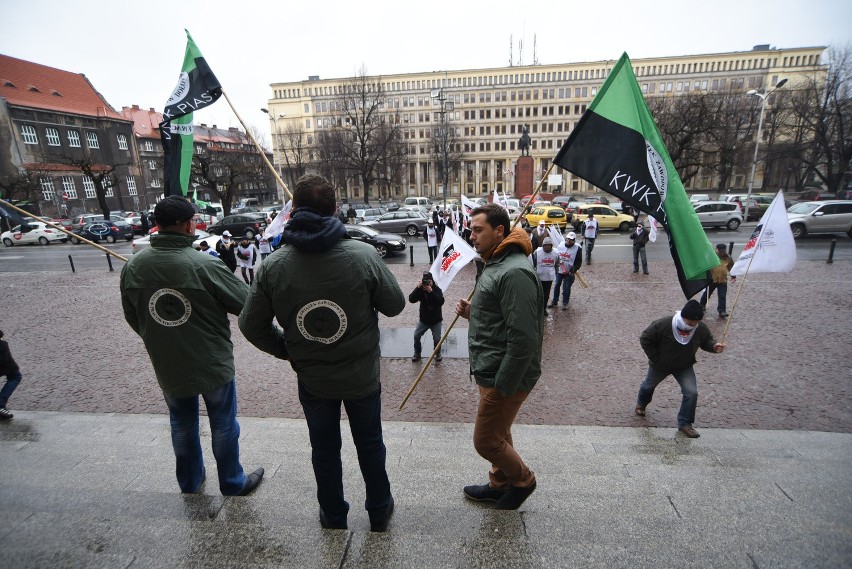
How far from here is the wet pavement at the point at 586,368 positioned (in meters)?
5.37

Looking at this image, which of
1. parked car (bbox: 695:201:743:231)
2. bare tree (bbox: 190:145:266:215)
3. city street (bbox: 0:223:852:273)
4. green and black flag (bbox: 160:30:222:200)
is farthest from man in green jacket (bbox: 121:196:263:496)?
bare tree (bbox: 190:145:266:215)

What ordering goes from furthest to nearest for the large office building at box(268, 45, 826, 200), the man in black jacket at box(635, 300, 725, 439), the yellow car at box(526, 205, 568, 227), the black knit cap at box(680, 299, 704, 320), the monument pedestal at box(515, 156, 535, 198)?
1. the large office building at box(268, 45, 826, 200)
2. the monument pedestal at box(515, 156, 535, 198)
3. the yellow car at box(526, 205, 568, 227)
4. the man in black jacket at box(635, 300, 725, 439)
5. the black knit cap at box(680, 299, 704, 320)

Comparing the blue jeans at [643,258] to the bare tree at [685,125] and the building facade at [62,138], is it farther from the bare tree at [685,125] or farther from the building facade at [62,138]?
the building facade at [62,138]

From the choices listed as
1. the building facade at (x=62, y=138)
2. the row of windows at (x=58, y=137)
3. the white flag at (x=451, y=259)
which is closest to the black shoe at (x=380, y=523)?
the white flag at (x=451, y=259)

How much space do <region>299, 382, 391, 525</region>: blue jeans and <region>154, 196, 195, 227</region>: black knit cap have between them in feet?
4.48

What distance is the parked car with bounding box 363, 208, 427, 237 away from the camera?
84.1 feet

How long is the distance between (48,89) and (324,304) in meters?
72.4

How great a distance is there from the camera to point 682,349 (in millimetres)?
4695

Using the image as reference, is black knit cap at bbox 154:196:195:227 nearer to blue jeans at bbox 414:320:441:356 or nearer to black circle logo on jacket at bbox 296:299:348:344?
black circle logo on jacket at bbox 296:299:348:344

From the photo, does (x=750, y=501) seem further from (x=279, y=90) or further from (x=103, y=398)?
(x=279, y=90)

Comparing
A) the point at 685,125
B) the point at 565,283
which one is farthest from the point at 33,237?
the point at 685,125

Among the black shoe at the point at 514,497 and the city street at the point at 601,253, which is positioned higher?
the black shoe at the point at 514,497

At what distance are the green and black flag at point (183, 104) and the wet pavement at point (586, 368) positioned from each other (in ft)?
10.3

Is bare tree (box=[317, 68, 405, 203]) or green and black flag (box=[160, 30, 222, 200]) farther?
bare tree (box=[317, 68, 405, 203])
